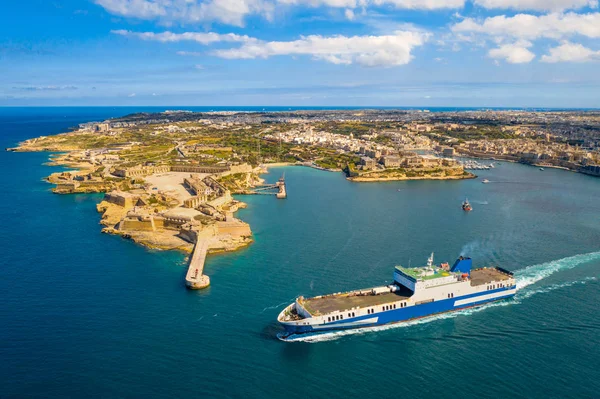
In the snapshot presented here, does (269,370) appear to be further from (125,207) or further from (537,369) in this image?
(125,207)

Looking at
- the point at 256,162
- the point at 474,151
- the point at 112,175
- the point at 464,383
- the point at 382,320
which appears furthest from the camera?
the point at 474,151

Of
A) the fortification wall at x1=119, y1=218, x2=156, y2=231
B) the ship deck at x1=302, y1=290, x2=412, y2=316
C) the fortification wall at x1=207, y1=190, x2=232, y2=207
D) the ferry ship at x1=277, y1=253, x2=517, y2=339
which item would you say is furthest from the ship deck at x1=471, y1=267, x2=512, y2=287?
the fortification wall at x1=207, y1=190, x2=232, y2=207

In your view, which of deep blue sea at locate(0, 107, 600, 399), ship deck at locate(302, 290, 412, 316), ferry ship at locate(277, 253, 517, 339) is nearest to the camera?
deep blue sea at locate(0, 107, 600, 399)

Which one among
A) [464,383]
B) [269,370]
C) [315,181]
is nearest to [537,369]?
[464,383]

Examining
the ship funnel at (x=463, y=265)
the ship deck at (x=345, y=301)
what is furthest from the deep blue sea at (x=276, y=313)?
the ship funnel at (x=463, y=265)

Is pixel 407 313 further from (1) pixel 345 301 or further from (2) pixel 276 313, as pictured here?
(2) pixel 276 313

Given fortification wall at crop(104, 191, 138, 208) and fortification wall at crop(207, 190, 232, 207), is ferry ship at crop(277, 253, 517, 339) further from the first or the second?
fortification wall at crop(104, 191, 138, 208)
